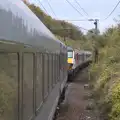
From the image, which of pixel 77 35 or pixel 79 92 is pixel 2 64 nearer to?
pixel 79 92

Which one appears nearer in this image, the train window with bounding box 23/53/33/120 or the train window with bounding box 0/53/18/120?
the train window with bounding box 0/53/18/120

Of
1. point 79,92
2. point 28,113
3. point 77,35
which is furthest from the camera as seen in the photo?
point 77,35

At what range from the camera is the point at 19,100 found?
155 inches

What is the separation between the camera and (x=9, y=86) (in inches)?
136

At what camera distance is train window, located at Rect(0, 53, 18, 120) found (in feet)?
10.5

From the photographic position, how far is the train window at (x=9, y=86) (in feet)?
10.5

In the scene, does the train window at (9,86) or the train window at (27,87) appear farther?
the train window at (27,87)

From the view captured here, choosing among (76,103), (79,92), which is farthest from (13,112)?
(79,92)

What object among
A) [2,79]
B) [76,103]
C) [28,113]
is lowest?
[76,103]

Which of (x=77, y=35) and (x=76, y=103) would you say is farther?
(x=77, y=35)

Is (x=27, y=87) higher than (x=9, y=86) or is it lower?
lower

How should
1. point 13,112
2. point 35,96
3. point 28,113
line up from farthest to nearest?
1. point 35,96
2. point 28,113
3. point 13,112

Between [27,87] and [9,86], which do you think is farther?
[27,87]

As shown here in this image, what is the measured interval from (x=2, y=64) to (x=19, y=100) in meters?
0.82
